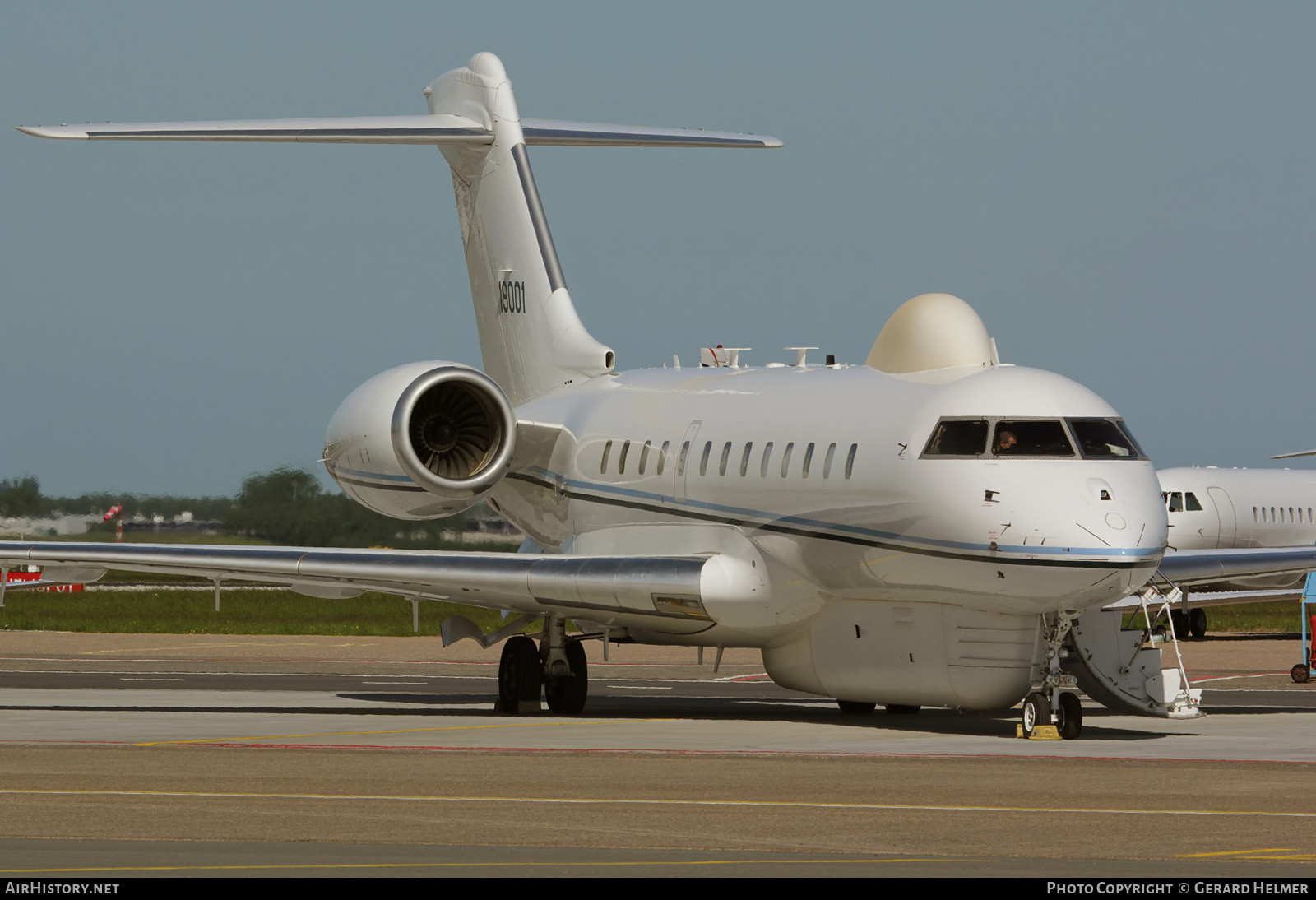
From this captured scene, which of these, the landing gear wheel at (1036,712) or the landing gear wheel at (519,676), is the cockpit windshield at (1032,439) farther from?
the landing gear wheel at (519,676)

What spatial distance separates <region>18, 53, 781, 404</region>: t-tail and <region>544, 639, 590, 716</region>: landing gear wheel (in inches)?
186

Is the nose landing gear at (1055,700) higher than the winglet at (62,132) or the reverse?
the reverse

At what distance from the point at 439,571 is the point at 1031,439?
762 cm

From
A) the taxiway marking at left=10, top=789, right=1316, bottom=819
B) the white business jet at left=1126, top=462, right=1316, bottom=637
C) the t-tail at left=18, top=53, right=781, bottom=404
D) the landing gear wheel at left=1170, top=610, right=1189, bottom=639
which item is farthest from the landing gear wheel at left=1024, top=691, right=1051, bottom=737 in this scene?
the white business jet at left=1126, top=462, right=1316, bottom=637

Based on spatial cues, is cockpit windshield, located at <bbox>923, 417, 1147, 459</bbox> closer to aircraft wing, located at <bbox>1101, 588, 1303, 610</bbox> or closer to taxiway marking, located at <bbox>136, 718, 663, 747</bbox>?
taxiway marking, located at <bbox>136, 718, 663, 747</bbox>

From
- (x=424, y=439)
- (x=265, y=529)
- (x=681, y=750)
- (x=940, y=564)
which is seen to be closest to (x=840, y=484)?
(x=940, y=564)

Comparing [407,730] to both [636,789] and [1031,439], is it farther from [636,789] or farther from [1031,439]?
[1031,439]

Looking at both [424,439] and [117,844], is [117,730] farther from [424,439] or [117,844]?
[117,844]

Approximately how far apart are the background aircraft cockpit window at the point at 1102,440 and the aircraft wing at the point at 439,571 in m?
4.44

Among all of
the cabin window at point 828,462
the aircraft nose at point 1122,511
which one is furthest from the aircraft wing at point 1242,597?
the aircraft nose at point 1122,511

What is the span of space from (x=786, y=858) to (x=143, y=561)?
1488 cm

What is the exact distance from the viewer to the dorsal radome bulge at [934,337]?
21578 mm

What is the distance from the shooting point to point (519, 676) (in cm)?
2467

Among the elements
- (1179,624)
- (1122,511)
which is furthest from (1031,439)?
(1179,624)
